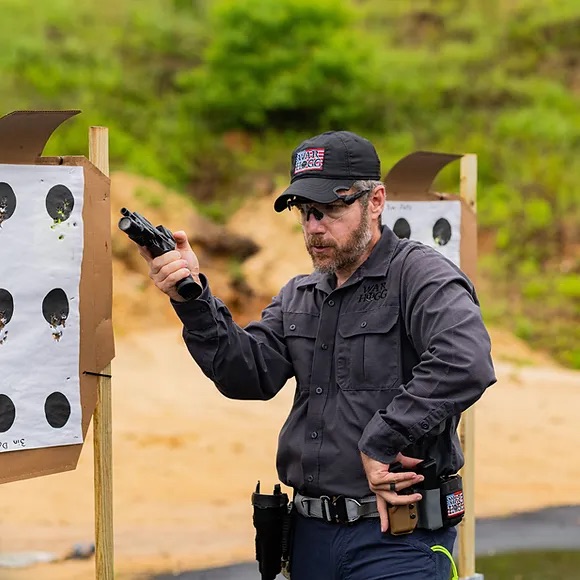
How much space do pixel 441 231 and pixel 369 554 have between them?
75.7 inches

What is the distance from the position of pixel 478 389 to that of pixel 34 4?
20.9 meters

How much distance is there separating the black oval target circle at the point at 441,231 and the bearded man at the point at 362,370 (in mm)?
1429

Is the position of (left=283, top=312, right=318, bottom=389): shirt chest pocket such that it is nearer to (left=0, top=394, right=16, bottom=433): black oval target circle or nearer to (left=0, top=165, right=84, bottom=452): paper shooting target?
(left=0, top=165, right=84, bottom=452): paper shooting target

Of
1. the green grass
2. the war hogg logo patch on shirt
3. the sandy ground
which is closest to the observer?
the war hogg logo patch on shirt

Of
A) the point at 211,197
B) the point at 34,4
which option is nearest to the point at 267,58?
the point at 211,197

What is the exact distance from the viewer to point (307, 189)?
105 inches

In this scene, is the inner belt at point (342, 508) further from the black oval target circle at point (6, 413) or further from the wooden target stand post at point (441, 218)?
the wooden target stand post at point (441, 218)

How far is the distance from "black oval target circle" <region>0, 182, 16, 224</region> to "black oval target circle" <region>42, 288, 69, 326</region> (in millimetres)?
261

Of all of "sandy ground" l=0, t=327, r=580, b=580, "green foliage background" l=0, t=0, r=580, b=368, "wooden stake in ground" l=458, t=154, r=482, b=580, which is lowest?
"sandy ground" l=0, t=327, r=580, b=580

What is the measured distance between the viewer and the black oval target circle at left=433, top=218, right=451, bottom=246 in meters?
4.23

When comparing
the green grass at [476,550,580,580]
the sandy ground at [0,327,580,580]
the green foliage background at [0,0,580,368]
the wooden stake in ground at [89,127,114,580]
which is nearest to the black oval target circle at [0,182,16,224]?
the wooden stake in ground at [89,127,114,580]

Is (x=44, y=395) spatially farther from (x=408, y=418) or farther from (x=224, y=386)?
(x=408, y=418)

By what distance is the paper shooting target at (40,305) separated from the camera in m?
2.97

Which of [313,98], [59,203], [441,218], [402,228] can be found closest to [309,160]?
[59,203]
